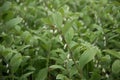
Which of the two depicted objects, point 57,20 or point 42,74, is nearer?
point 57,20

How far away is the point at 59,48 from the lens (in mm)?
1733

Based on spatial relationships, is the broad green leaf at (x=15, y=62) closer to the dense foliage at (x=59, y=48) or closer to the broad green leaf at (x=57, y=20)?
the dense foliage at (x=59, y=48)

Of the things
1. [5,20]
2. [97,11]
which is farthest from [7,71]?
[97,11]

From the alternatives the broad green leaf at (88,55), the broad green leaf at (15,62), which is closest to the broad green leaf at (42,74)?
the broad green leaf at (15,62)

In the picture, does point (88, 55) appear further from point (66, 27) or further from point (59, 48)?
point (59, 48)

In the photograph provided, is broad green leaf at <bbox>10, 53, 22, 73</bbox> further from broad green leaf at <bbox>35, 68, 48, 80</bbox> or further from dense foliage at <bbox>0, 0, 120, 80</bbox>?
broad green leaf at <bbox>35, 68, 48, 80</bbox>

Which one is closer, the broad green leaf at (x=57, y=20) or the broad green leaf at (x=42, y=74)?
the broad green leaf at (x=57, y=20)

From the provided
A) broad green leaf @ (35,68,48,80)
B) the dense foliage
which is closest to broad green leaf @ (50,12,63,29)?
the dense foliage

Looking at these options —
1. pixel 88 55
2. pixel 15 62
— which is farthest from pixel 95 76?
pixel 15 62

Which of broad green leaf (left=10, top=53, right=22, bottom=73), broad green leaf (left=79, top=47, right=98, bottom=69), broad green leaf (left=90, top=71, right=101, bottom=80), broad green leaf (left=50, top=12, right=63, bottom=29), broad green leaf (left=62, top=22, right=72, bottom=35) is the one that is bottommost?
broad green leaf (left=90, top=71, right=101, bottom=80)

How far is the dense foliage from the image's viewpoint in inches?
55.5

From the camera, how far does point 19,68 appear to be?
65.2 inches

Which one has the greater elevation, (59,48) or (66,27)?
(66,27)

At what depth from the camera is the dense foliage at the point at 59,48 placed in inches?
55.5
